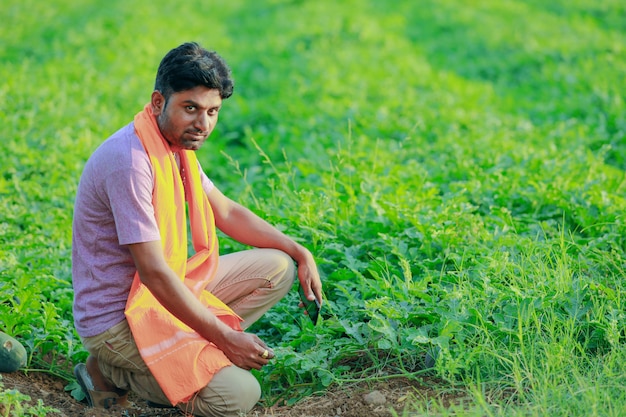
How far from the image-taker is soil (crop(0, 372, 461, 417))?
10.6ft

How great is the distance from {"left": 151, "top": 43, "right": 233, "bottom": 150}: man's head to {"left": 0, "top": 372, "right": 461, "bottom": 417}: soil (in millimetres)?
1250

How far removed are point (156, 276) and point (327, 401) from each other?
957 millimetres

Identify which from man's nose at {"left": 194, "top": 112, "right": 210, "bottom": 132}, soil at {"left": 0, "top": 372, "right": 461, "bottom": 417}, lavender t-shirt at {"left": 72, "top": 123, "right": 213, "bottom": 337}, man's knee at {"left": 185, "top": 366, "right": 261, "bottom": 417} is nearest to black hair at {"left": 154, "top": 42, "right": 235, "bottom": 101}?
man's nose at {"left": 194, "top": 112, "right": 210, "bottom": 132}

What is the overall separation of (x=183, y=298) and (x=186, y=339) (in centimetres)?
22

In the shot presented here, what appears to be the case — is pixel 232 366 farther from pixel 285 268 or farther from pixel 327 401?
pixel 285 268

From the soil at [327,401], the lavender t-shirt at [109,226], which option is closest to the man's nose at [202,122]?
the lavender t-shirt at [109,226]

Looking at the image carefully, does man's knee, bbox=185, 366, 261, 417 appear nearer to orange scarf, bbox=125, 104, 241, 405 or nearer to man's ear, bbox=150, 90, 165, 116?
orange scarf, bbox=125, 104, 241, 405

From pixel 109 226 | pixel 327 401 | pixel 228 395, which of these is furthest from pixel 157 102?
pixel 327 401

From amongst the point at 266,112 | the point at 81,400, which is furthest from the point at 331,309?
the point at 266,112

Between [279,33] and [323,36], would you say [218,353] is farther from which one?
[279,33]

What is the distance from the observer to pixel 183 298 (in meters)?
3.11

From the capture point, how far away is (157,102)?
130 inches

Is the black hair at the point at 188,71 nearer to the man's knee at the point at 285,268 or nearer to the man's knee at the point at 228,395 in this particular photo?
the man's knee at the point at 285,268

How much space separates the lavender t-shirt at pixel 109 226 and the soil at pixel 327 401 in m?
0.41
